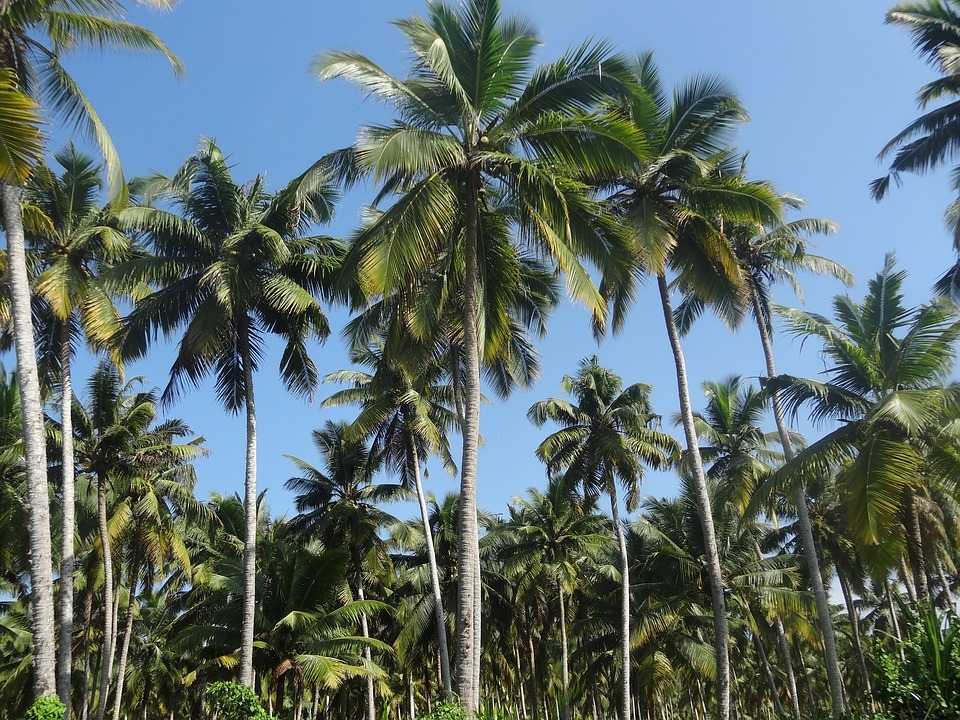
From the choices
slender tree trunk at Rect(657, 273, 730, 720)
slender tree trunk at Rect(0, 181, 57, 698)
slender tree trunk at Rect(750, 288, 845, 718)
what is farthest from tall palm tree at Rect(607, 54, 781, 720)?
slender tree trunk at Rect(0, 181, 57, 698)

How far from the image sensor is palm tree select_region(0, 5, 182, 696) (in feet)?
39.3

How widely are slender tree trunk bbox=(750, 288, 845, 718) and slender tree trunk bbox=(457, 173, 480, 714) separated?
8745 mm

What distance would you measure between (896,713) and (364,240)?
10.3 metres

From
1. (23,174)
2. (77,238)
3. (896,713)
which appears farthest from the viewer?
(77,238)

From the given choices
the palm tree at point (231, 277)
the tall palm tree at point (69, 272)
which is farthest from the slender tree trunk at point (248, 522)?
the tall palm tree at point (69, 272)

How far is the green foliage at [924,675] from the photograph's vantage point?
27.2ft

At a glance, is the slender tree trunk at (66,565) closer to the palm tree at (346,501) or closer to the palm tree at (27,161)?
the palm tree at (27,161)

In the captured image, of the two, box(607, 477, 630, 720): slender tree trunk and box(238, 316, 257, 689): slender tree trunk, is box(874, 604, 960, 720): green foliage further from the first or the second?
box(607, 477, 630, 720): slender tree trunk

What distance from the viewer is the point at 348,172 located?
1501 cm

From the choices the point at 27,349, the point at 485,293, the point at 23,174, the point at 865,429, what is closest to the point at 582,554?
the point at 865,429

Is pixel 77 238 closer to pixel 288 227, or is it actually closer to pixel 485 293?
pixel 288 227

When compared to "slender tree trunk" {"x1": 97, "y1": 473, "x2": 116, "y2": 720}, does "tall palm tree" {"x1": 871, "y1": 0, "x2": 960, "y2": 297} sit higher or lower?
higher

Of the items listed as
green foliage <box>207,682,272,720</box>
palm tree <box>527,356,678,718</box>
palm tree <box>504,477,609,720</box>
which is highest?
palm tree <box>527,356,678,718</box>

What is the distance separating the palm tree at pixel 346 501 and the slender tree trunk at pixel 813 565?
14974 millimetres
